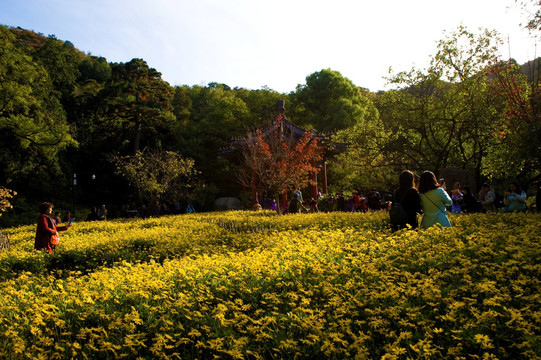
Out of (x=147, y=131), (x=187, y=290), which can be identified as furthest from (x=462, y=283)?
(x=147, y=131)

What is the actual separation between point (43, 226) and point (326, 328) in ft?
27.4

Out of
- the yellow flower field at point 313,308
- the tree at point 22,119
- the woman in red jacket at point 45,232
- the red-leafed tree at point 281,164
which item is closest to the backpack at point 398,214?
the yellow flower field at point 313,308

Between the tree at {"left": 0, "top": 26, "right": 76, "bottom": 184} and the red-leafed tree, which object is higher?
the tree at {"left": 0, "top": 26, "right": 76, "bottom": 184}

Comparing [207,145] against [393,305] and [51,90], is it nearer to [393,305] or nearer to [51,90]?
[51,90]

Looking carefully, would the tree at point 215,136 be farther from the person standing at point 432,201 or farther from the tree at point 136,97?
the person standing at point 432,201

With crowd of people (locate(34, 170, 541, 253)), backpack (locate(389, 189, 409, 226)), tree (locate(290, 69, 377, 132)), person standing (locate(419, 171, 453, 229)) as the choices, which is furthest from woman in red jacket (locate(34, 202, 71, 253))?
tree (locate(290, 69, 377, 132))

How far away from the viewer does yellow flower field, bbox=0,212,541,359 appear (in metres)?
3.11

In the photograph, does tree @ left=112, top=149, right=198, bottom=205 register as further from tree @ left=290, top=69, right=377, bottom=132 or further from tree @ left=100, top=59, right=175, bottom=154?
tree @ left=290, top=69, right=377, bottom=132

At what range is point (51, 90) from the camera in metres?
Result: 32.5

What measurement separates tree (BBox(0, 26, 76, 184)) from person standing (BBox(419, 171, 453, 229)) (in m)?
Result: 22.4

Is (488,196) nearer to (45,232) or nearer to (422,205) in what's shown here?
(422,205)

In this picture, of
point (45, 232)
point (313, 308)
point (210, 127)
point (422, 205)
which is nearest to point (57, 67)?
point (210, 127)

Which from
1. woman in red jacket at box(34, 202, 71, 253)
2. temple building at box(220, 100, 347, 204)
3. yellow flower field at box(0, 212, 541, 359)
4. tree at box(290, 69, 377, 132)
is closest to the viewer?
yellow flower field at box(0, 212, 541, 359)

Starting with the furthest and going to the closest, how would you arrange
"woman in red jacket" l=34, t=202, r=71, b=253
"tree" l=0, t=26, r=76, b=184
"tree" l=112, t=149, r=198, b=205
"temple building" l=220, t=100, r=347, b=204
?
1. "tree" l=112, t=149, r=198, b=205
2. "temple building" l=220, t=100, r=347, b=204
3. "tree" l=0, t=26, r=76, b=184
4. "woman in red jacket" l=34, t=202, r=71, b=253
